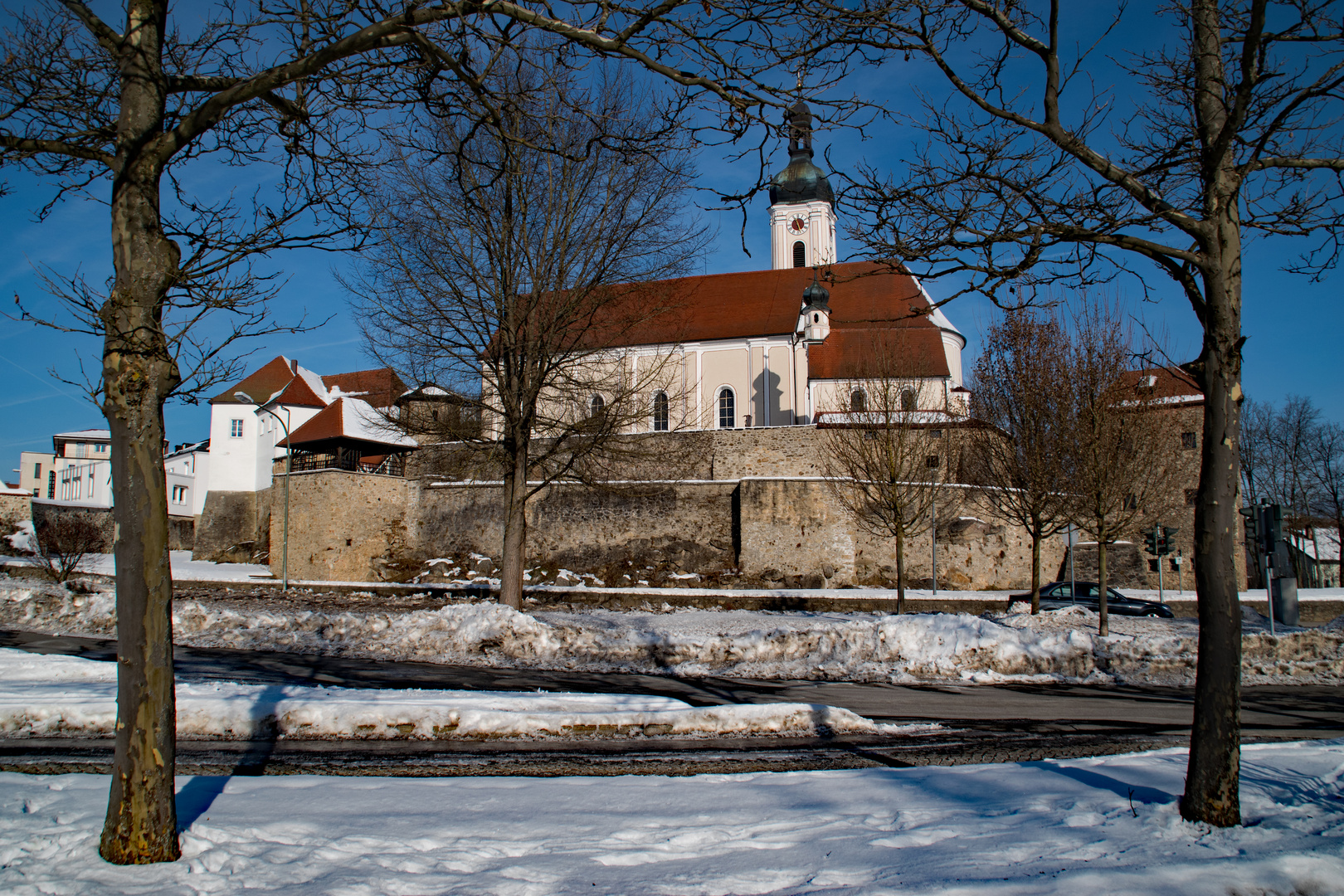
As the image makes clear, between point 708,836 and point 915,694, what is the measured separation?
657 centimetres

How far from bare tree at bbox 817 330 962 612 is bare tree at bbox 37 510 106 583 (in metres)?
20.5

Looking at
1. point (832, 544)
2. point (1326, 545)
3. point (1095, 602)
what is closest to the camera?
point (1095, 602)

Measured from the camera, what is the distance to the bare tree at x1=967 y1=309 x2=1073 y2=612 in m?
18.8

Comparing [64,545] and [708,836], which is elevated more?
[64,545]

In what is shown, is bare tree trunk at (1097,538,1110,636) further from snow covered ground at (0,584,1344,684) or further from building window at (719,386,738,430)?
building window at (719,386,738,430)

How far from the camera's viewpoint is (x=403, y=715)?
23.2 feet

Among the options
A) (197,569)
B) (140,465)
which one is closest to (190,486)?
(197,569)

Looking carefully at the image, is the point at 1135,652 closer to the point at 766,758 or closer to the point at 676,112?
the point at 766,758

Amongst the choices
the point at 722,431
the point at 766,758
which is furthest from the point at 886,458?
the point at 766,758

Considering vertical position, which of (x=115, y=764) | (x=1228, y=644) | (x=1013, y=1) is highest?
(x=1013, y=1)

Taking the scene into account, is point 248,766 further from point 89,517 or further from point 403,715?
point 89,517

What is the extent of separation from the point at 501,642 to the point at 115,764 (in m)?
9.24

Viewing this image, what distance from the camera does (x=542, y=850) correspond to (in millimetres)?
3816

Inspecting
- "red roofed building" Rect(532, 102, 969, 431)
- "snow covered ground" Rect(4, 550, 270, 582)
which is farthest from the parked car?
"snow covered ground" Rect(4, 550, 270, 582)
